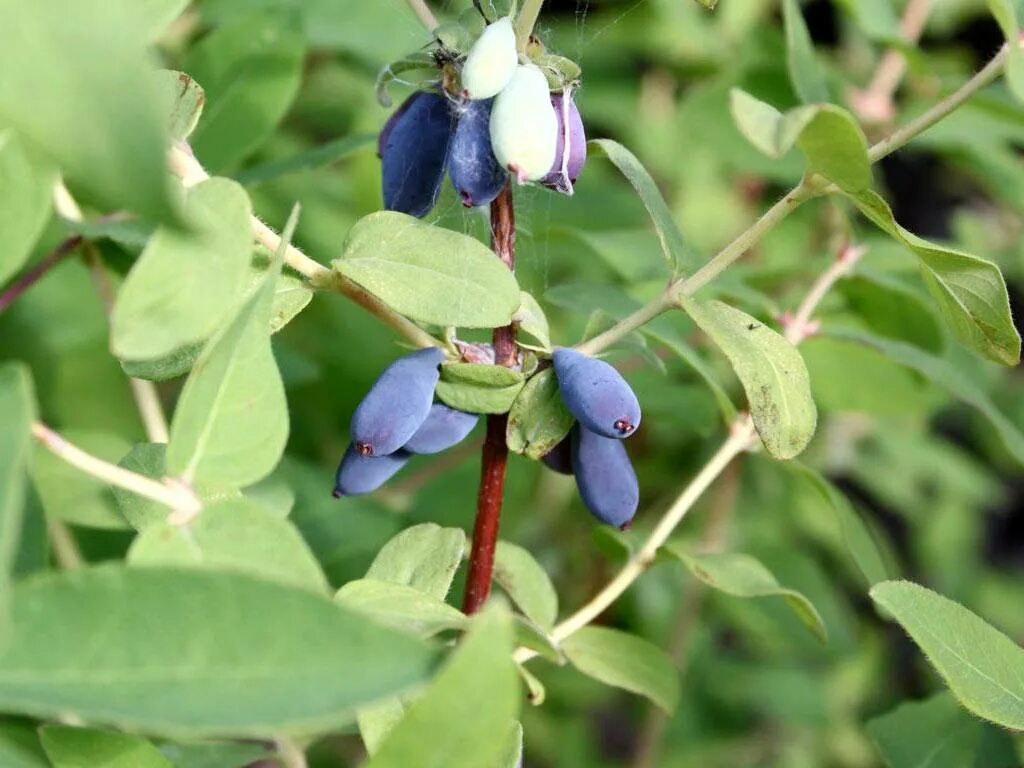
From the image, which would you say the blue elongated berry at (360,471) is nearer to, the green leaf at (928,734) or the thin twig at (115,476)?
the thin twig at (115,476)

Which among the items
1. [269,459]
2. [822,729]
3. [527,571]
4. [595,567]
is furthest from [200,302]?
[822,729]

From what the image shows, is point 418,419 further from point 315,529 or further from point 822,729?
point 822,729

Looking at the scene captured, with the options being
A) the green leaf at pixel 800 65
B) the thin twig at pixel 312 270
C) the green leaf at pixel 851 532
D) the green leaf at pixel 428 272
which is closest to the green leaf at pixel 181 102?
the thin twig at pixel 312 270

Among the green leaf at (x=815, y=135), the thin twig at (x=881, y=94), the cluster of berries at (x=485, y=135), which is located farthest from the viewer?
the thin twig at (x=881, y=94)

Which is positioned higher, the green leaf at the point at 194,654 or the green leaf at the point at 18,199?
the green leaf at the point at 18,199

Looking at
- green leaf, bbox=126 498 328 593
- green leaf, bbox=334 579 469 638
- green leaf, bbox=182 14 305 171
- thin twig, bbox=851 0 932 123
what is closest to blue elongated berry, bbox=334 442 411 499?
green leaf, bbox=334 579 469 638

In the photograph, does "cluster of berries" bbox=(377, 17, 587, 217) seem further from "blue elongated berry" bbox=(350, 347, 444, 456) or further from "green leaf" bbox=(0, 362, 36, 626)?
"green leaf" bbox=(0, 362, 36, 626)

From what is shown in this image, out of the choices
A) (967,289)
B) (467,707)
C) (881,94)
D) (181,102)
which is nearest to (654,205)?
(967,289)
